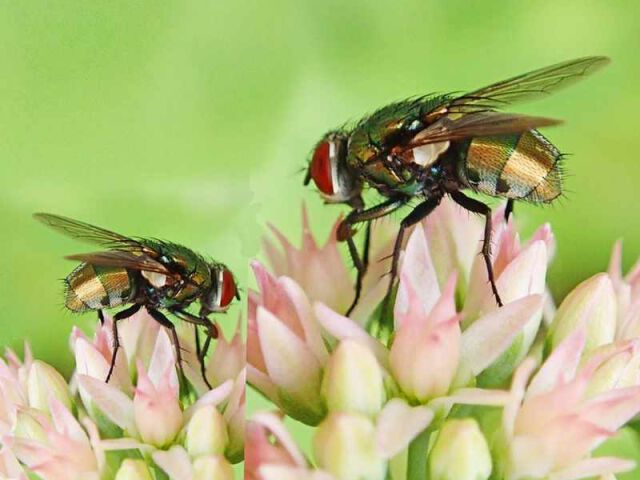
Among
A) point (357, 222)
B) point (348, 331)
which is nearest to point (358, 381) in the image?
point (348, 331)

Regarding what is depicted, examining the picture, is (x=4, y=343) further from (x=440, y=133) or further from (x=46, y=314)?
(x=440, y=133)

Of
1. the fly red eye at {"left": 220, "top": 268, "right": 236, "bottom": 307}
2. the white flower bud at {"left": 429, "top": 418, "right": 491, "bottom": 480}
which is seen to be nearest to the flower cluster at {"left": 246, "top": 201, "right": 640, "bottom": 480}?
the white flower bud at {"left": 429, "top": 418, "right": 491, "bottom": 480}

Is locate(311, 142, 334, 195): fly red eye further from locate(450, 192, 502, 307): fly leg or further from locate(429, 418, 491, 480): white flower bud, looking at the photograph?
locate(429, 418, 491, 480): white flower bud

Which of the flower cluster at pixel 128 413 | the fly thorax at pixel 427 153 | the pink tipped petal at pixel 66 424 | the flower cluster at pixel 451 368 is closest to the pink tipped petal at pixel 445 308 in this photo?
the flower cluster at pixel 451 368

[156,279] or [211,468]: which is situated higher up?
[156,279]

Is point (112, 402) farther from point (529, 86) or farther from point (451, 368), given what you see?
point (529, 86)

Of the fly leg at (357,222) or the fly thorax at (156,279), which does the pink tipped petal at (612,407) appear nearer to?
the fly leg at (357,222)
